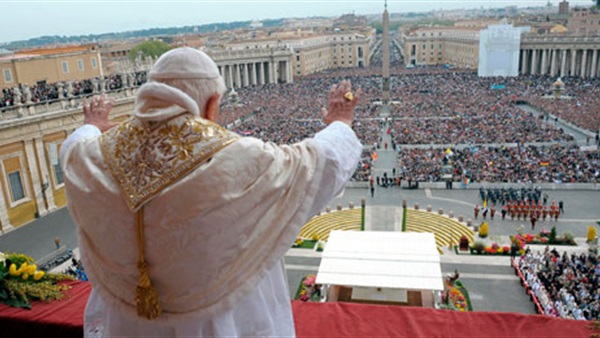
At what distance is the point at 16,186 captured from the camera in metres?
16.9

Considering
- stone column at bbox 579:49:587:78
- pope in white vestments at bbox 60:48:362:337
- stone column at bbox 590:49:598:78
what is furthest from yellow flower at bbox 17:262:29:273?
stone column at bbox 579:49:587:78

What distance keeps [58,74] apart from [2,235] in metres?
11.4

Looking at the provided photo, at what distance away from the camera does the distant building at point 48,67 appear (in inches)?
878

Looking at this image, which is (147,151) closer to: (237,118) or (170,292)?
(170,292)

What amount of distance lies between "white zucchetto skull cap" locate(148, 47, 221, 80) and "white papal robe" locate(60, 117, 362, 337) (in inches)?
12.8

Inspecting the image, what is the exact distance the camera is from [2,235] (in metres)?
16.0

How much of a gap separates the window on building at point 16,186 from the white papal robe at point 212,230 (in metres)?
17.3

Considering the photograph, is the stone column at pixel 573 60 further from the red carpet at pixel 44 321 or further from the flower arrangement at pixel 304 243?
the red carpet at pixel 44 321

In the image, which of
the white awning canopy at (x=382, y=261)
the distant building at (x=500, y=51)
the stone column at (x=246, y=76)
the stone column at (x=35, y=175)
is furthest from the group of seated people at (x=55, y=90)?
the distant building at (x=500, y=51)

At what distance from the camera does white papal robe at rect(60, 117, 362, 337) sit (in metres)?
1.60

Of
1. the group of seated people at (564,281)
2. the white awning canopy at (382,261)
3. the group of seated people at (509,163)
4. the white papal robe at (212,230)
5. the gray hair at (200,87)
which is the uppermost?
the gray hair at (200,87)

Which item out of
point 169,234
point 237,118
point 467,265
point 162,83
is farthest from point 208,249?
point 237,118

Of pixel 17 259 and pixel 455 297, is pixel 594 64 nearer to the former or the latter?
pixel 455 297

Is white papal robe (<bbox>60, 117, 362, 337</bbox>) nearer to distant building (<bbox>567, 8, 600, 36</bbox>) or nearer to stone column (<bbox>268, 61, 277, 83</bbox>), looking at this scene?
stone column (<bbox>268, 61, 277, 83</bbox>)
